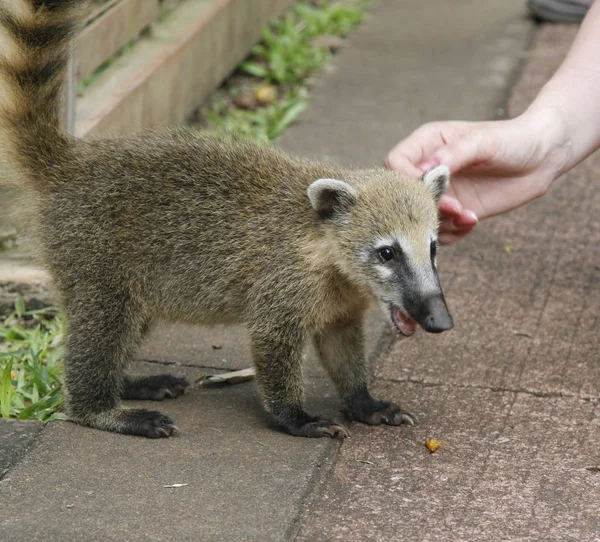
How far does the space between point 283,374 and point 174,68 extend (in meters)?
3.16

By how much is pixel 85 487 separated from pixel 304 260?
122cm

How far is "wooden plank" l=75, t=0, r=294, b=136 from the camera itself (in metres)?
5.91

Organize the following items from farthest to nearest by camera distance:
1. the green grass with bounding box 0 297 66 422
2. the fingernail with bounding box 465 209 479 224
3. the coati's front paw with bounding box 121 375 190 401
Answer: the fingernail with bounding box 465 209 479 224 → the coati's front paw with bounding box 121 375 190 401 → the green grass with bounding box 0 297 66 422

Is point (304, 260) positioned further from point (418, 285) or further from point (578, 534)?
point (578, 534)

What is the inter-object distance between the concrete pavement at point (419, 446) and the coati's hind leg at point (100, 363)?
0.27 feet

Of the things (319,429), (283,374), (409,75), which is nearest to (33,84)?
(283,374)

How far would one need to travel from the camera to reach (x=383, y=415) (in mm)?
4316

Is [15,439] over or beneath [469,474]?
beneath

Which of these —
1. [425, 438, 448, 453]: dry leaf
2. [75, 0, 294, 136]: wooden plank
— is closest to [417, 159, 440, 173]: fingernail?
[425, 438, 448, 453]: dry leaf

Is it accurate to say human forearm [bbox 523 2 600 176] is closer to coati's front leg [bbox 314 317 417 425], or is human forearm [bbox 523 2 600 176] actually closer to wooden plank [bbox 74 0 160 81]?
coati's front leg [bbox 314 317 417 425]

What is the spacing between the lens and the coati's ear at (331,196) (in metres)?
4.18

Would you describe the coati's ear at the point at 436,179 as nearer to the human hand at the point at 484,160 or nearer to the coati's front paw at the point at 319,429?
the human hand at the point at 484,160

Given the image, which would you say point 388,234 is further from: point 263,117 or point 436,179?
point 263,117

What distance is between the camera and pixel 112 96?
596cm
